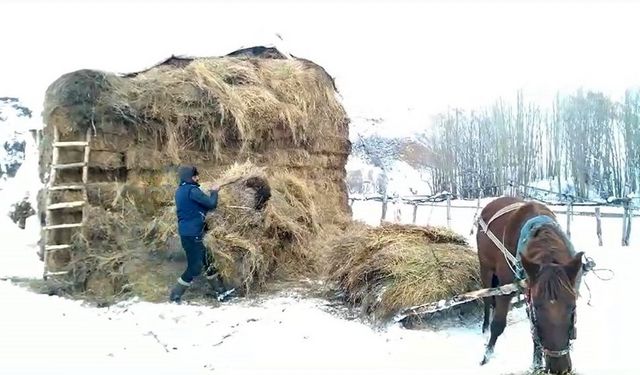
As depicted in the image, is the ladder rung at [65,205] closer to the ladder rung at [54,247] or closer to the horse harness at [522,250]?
the ladder rung at [54,247]

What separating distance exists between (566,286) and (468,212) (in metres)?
19.9

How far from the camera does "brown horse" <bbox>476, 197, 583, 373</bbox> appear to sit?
3336 millimetres

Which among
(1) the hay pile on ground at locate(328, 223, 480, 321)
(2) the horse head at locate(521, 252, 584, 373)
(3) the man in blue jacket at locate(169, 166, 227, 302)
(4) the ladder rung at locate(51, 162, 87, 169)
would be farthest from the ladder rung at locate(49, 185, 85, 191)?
(2) the horse head at locate(521, 252, 584, 373)

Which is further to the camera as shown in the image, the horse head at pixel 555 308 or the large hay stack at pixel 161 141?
the large hay stack at pixel 161 141

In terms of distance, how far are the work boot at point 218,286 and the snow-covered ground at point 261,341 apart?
0.75 feet

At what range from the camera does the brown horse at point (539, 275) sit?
3.34 metres

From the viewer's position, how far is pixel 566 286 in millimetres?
3418

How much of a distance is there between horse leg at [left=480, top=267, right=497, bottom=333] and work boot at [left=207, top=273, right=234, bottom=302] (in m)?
3.23

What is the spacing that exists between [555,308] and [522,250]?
888 millimetres

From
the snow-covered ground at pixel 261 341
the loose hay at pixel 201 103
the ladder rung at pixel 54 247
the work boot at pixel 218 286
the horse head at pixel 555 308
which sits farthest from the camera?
the loose hay at pixel 201 103

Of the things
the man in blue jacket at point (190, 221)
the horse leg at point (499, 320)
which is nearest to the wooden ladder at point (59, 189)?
the man in blue jacket at point (190, 221)

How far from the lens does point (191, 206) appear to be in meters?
6.46

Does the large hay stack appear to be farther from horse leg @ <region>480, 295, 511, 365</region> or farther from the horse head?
the horse head

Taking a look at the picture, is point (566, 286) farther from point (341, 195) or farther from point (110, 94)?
point (341, 195)
